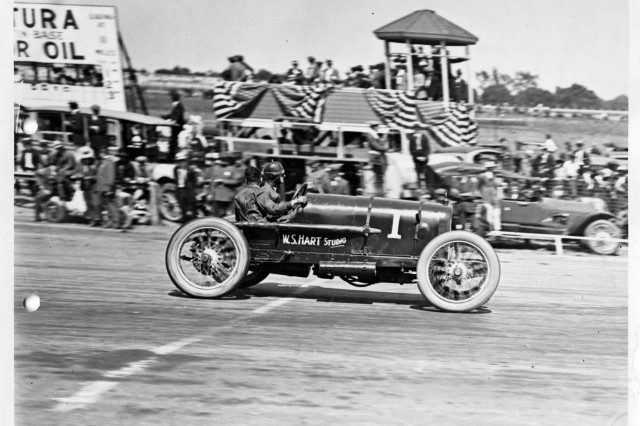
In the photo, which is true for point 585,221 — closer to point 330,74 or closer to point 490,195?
point 490,195

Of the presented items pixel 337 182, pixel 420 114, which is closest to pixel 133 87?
pixel 337 182

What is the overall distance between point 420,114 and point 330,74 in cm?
166

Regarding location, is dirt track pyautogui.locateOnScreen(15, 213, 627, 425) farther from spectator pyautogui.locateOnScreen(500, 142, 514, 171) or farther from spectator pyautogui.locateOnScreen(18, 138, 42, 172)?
spectator pyautogui.locateOnScreen(500, 142, 514, 171)

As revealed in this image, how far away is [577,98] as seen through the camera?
1066 centimetres

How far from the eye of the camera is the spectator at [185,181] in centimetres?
1200

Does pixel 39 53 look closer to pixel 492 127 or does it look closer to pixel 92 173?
pixel 92 173

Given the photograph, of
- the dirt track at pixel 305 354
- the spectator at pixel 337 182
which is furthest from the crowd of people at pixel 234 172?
the dirt track at pixel 305 354

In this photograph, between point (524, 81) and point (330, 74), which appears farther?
A: point (330, 74)

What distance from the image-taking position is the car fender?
12.0 meters

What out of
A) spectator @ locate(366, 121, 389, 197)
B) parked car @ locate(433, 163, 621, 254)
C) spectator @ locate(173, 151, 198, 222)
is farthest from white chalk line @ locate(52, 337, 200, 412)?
parked car @ locate(433, 163, 621, 254)

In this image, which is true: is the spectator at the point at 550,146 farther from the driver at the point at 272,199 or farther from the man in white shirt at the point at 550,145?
the driver at the point at 272,199

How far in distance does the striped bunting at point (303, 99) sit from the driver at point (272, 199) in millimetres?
3598

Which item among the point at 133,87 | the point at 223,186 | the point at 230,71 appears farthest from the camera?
the point at 223,186

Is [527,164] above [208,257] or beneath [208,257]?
above
